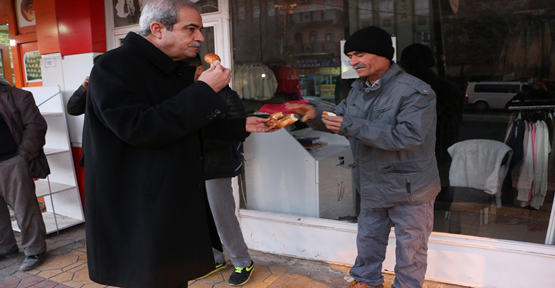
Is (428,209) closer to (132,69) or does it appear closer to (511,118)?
(511,118)

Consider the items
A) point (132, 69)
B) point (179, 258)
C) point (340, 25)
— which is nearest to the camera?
point (132, 69)

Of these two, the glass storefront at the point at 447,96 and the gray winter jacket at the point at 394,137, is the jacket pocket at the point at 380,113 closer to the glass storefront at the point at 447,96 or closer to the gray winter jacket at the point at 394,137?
the gray winter jacket at the point at 394,137

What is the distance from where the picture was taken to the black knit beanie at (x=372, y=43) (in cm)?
268

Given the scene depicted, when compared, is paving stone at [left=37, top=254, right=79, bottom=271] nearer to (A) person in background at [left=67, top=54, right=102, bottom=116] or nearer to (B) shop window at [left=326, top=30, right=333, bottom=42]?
(A) person in background at [left=67, top=54, right=102, bottom=116]

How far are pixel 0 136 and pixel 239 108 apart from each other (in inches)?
96.6

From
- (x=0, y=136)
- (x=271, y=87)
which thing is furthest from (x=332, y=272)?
(x=0, y=136)

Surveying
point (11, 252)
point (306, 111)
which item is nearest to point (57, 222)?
point (11, 252)

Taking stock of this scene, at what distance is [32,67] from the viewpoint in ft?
21.9

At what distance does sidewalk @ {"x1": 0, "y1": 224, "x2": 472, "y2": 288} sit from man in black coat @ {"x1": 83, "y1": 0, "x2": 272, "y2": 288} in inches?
70.7

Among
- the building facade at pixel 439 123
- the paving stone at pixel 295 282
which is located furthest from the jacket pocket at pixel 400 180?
the paving stone at pixel 295 282

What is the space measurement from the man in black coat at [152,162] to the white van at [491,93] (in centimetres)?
252

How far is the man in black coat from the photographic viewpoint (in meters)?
1.70

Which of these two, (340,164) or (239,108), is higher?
(239,108)

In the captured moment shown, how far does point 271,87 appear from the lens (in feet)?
14.4
